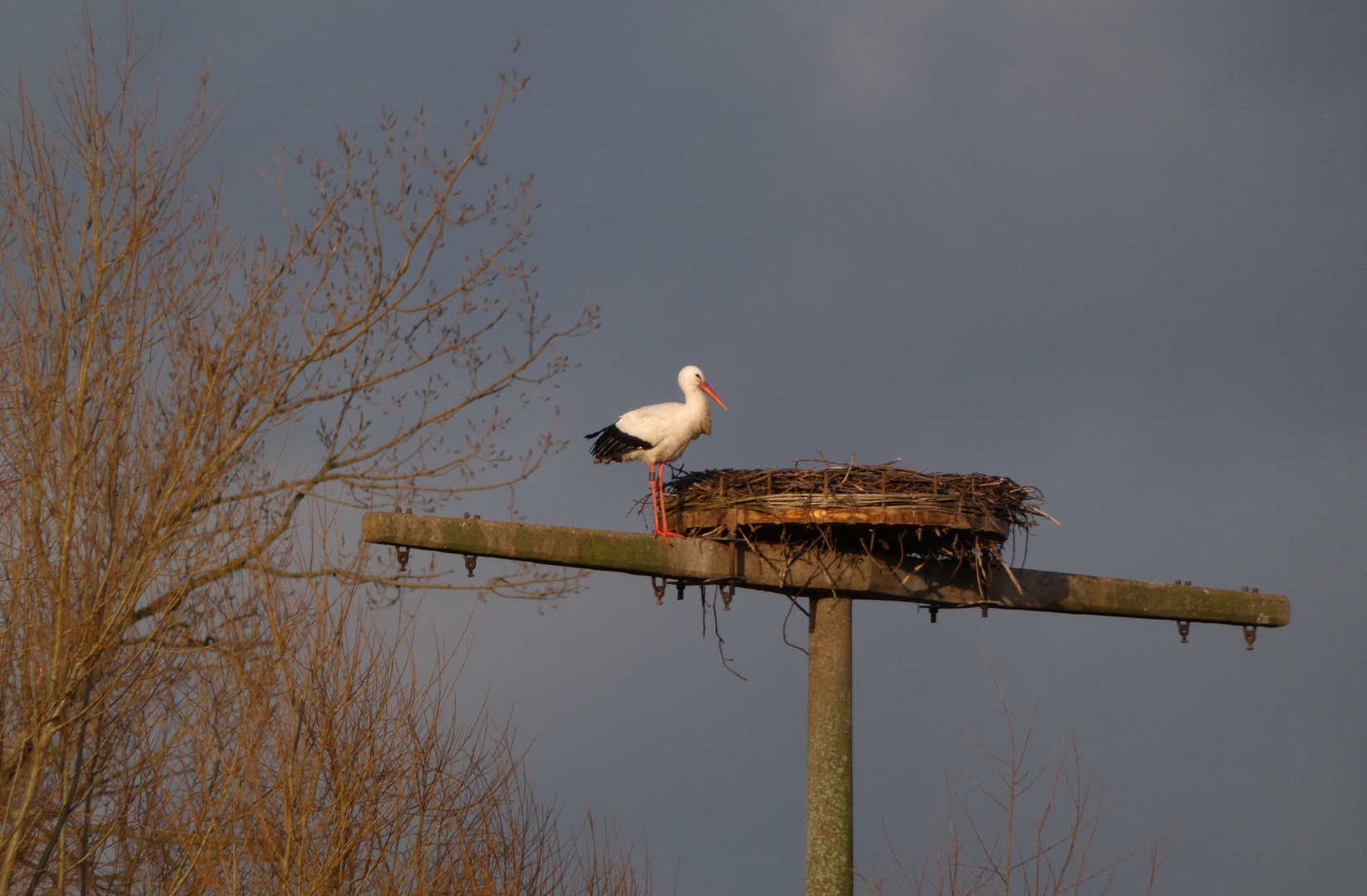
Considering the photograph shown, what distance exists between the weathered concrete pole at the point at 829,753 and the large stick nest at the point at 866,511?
42 cm

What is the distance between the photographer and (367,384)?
408 inches

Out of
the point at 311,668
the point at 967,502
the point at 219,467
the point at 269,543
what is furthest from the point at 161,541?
the point at 967,502

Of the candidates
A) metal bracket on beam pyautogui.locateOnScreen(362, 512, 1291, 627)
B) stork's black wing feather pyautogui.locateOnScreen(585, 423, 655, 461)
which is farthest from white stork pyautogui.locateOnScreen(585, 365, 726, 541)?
metal bracket on beam pyautogui.locateOnScreen(362, 512, 1291, 627)

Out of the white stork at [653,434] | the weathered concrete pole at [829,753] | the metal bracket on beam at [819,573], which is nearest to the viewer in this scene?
the metal bracket on beam at [819,573]

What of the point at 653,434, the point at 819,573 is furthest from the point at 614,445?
the point at 819,573

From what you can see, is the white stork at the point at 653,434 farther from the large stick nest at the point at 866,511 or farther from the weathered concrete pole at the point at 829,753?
the weathered concrete pole at the point at 829,753

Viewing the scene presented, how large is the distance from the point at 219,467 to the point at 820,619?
3397mm

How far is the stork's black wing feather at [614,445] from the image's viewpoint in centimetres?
811

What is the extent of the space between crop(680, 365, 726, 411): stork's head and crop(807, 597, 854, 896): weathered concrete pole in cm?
187

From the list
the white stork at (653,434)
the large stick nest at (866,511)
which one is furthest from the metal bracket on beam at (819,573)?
the white stork at (653,434)

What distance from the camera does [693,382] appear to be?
8648mm

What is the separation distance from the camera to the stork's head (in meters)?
8.60

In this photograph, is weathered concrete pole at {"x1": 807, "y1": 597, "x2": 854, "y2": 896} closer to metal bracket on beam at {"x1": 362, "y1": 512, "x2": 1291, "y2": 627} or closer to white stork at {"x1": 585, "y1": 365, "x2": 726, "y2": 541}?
metal bracket on beam at {"x1": 362, "y1": 512, "x2": 1291, "y2": 627}

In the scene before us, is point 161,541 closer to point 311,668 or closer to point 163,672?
point 163,672
